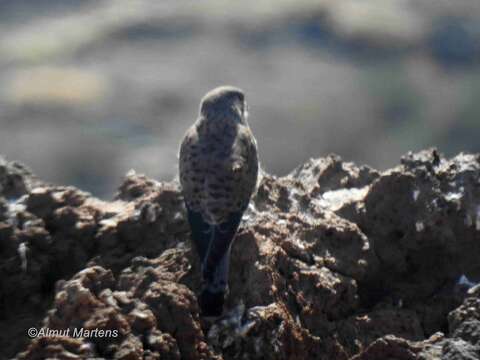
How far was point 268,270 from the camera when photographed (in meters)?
5.12

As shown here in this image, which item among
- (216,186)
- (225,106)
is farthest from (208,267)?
(225,106)

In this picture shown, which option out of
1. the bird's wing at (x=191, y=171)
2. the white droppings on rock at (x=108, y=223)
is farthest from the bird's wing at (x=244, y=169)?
the white droppings on rock at (x=108, y=223)

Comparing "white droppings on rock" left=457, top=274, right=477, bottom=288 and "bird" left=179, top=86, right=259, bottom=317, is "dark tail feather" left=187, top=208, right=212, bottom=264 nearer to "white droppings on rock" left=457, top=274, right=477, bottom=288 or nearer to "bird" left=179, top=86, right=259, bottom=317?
"bird" left=179, top=86, right=259, bottom=317

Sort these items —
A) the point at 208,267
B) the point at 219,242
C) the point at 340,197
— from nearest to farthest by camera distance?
the point at 208,267, the point at 219,242, the point at 340,197

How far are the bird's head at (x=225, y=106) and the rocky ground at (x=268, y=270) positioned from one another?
664 mm

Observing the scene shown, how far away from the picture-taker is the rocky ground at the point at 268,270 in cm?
442

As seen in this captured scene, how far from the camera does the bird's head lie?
6.57 meters

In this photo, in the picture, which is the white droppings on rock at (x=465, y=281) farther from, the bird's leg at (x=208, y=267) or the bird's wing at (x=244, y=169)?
the bird's leg at (x=208, y=267)

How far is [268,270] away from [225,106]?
195 centimetres

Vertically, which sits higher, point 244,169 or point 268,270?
→ point 244,169

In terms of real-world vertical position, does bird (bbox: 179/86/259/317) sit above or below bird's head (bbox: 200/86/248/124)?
below

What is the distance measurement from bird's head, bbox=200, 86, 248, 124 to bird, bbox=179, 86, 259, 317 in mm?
11

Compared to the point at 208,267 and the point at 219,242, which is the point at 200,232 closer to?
the point at 219,242

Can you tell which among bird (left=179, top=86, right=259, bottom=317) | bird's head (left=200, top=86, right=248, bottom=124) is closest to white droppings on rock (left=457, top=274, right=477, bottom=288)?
bird (left=179, top=86, right=259, bottom=317)
